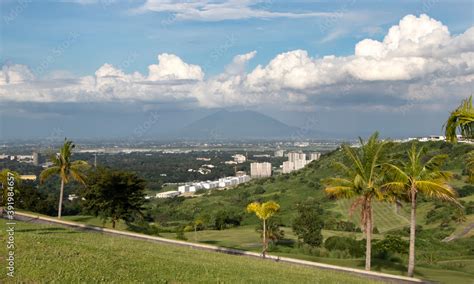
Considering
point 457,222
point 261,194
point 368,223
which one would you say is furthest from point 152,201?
point 368,223

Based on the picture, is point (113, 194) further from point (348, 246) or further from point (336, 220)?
point (336, 220)

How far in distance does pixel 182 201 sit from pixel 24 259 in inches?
3994

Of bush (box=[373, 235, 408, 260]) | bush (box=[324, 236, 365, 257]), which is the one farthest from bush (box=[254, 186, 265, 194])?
bush (box=[373, 235, 408, 260])

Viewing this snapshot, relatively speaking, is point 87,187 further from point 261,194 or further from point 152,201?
point 152,201

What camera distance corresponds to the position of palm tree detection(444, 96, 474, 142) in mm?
8359

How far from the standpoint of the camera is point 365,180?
73.8 ft

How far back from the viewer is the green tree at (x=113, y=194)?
38.0 metres

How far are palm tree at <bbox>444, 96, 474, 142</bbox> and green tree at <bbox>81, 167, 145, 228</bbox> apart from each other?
32.6 meters

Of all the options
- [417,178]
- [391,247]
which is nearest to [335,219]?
[391,247]

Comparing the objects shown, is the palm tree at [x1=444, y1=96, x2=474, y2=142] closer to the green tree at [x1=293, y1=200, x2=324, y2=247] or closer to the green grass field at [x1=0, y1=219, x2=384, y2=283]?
the green grass field at [x1=0, y1=219, x2=384, y2=283]

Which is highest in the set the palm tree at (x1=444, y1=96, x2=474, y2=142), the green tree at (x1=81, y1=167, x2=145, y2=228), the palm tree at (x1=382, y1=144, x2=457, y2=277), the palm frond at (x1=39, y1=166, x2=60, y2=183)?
the palm tree at (x1=444, y1=96, x2=474, y2=142)

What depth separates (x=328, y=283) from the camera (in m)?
16.1

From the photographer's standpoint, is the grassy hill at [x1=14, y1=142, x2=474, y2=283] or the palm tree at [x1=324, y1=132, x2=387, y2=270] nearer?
the palm tree at [x1=324, y1=132, x2=387, y2=270]

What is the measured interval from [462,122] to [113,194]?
33393mm
